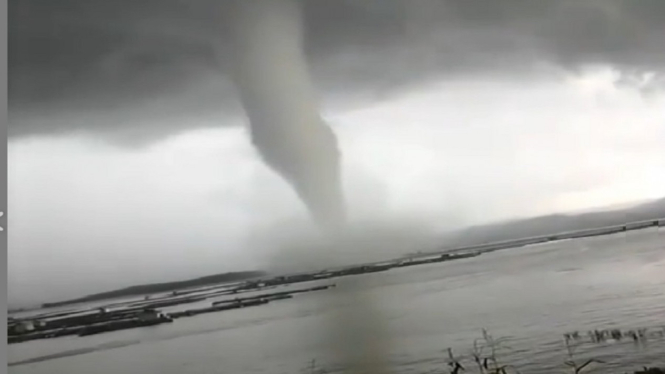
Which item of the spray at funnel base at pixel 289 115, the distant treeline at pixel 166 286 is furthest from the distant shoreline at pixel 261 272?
the spray at funnel base at pixel 289 115

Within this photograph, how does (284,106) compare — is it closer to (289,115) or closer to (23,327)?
(289,115)

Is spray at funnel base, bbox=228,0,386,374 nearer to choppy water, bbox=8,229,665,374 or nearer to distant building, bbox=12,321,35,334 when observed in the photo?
choppy water, bbox=8,229,665,374

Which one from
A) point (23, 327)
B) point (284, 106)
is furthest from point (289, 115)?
point (23, 327)

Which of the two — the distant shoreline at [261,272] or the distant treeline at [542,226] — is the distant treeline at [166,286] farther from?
the distant treeline at [542,226]

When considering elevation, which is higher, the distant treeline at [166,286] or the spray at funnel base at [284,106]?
the spray at funnel base at [284,106]

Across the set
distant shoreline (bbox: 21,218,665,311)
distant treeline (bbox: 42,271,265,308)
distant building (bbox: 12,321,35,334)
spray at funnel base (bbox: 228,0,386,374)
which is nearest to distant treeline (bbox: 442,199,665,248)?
distant shoreline (bbox: 21,218,665,311)

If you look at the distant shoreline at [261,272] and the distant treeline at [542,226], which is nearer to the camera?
the distant shoreline at [261,272]
